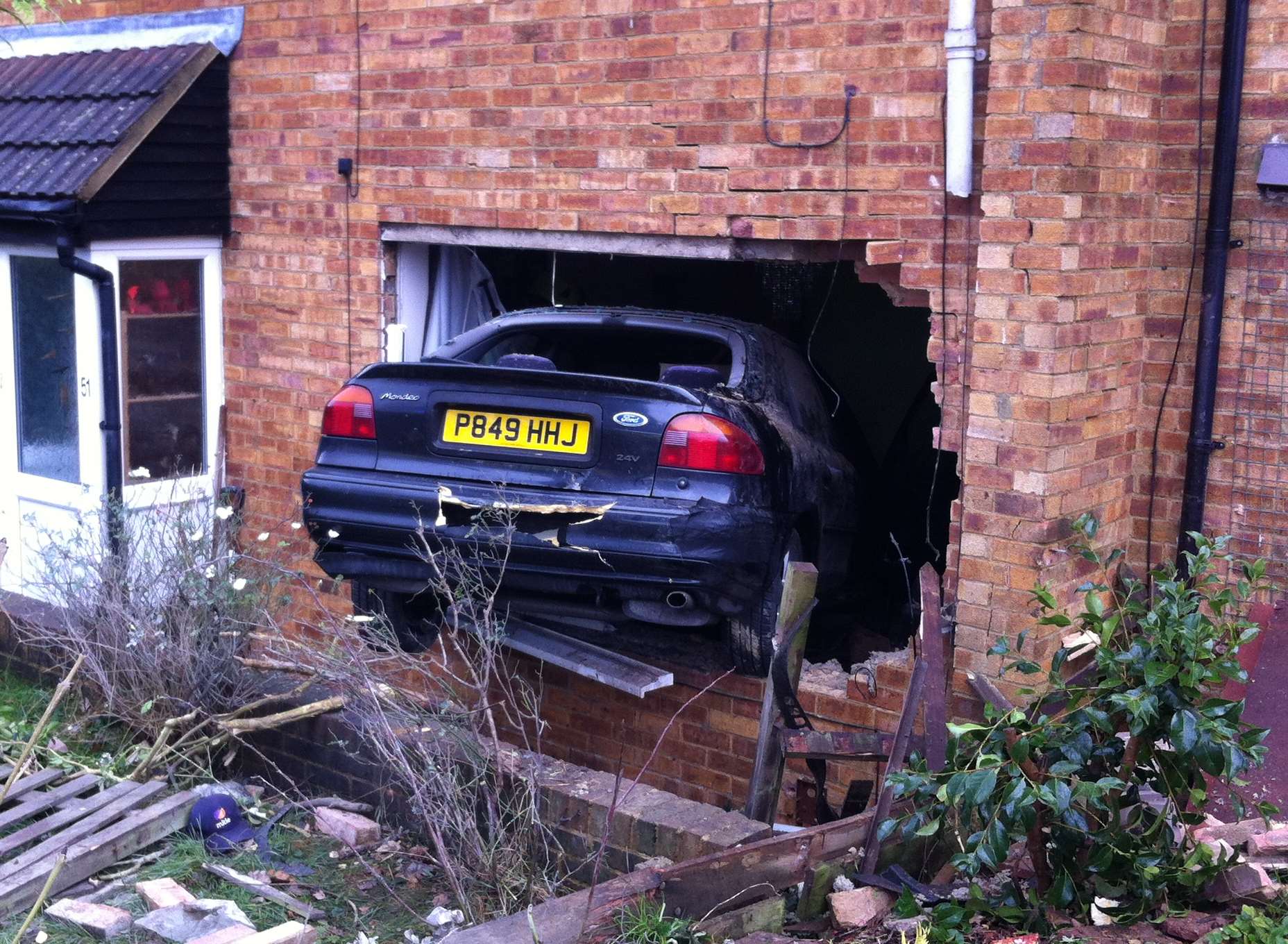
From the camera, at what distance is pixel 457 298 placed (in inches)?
288

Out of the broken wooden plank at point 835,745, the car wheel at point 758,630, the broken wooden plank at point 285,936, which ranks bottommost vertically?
the broken wooden plank at point 285,936

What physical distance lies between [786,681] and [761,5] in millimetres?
2689

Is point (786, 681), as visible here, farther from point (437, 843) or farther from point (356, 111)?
point (356, 111)

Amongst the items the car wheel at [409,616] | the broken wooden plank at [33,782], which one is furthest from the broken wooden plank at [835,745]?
the broken wooden plank at [33,782]

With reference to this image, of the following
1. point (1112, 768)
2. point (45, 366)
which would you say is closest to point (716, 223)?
point (1112, 768)

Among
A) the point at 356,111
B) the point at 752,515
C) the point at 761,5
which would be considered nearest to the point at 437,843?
the point at 752,515

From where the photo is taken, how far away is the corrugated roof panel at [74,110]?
7.27 meters

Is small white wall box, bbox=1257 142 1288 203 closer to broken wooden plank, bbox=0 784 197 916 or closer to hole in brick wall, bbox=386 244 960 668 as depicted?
hole in brick wall, bbox=386 244 960 668

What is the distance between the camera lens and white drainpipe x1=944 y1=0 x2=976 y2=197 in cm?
479

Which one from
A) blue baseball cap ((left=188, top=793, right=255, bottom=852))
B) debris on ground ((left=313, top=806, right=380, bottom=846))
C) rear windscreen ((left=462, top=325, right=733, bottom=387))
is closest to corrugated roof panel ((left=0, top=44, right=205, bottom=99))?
rear windscreen ((left=462, top=325, right=733, bottom=387))

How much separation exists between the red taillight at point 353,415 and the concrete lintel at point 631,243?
123 cm

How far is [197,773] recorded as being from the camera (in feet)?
19.3

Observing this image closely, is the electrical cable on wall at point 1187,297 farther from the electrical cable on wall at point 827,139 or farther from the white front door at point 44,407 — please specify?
the white front door at point 44,407

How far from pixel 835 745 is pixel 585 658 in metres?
1.31
